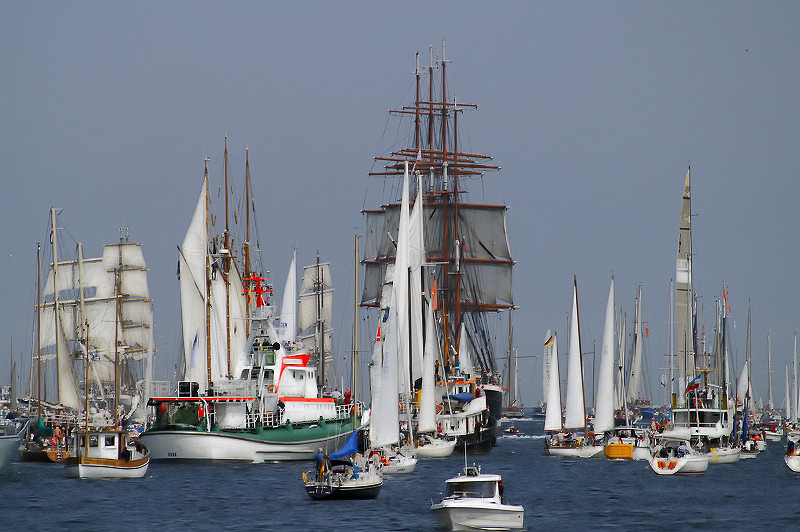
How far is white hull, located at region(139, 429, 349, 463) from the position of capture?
2950 inches

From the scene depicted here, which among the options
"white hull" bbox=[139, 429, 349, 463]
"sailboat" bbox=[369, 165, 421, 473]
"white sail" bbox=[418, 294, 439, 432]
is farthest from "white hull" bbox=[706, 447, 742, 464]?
"white hull" bbox=[139, 429, 349, 463]

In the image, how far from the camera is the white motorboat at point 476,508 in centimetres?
4312

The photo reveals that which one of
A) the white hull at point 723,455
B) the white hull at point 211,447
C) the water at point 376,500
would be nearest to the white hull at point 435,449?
the water at point 376,500

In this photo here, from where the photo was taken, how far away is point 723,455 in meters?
81.8

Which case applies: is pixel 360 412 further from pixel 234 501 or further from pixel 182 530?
pixel 182 530

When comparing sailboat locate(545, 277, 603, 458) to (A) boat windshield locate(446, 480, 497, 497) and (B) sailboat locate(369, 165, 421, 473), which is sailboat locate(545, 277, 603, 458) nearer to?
(B) sailboat locate(369, 165, 421, 473)

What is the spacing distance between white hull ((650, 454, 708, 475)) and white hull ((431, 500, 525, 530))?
29124 millimetres

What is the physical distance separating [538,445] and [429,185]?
94.2ft

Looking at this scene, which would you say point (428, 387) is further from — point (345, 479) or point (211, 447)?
point (345, 479)

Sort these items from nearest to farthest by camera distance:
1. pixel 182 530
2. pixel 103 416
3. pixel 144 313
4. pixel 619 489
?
pixel 182 530, pixel 619 489, pixel 103 416, pixel 144 313

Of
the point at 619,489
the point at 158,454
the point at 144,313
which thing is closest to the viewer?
the point at 619,489

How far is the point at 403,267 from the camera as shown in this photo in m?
65.5

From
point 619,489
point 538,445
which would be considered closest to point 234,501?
point 619,489

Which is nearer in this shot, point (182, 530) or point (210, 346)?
point (182, 530)
